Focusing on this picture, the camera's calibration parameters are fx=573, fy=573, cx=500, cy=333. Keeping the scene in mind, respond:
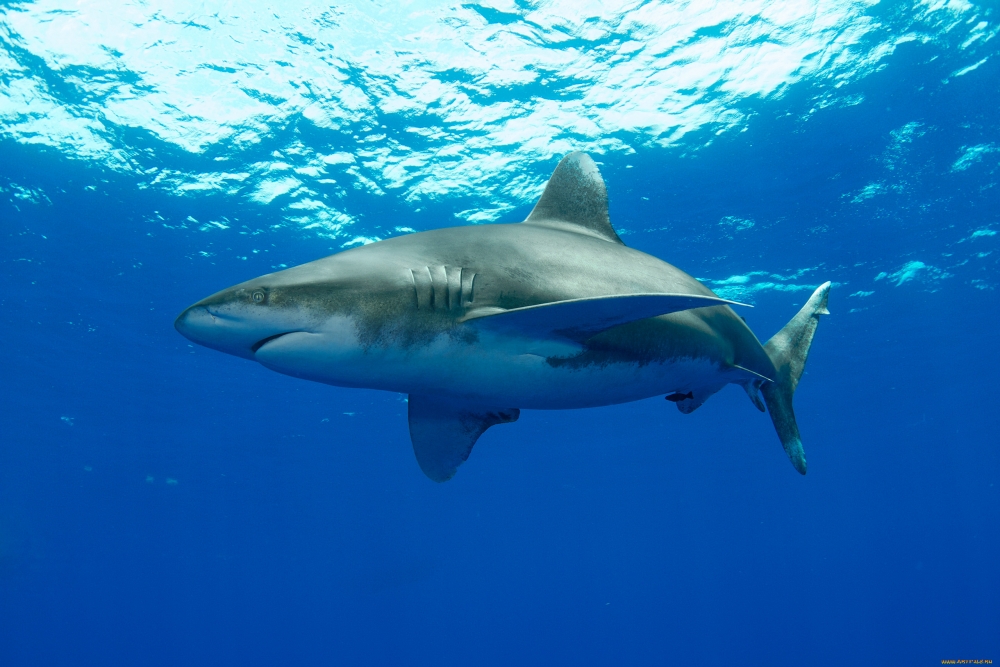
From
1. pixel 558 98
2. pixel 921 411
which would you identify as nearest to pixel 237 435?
pixel 558 98

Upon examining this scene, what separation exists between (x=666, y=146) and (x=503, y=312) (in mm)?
12259

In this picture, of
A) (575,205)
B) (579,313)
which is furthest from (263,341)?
(575,205)

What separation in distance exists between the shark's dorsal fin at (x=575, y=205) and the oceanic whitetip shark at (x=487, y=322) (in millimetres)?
12

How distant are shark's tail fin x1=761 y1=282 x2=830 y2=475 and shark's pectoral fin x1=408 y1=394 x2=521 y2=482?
9.20ft

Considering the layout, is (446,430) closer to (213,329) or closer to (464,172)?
(213,329)

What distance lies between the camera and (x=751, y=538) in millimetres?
102125

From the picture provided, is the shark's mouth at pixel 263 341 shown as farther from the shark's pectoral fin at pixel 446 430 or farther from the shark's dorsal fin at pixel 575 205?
the shark's dorsal fin at pixel 575 205

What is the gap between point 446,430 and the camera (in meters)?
4.36

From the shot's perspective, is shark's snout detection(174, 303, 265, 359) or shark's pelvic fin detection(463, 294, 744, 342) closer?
shark's snout detection(174, 303, 265, 359)

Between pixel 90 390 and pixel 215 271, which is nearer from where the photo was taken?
pixel 215 271

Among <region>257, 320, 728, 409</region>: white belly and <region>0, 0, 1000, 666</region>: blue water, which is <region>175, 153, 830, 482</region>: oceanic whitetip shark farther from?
<region>0, 0, 1000, 666</region>: blue water

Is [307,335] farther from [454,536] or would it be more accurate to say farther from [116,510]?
[454,536]

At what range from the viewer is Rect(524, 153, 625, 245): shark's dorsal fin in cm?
453

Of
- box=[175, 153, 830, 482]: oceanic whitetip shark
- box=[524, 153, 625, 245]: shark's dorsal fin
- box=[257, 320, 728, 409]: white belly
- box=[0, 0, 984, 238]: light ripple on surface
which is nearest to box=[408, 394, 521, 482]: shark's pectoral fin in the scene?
box=[175, 153, 830, 482]: oceanic whitetip shark
